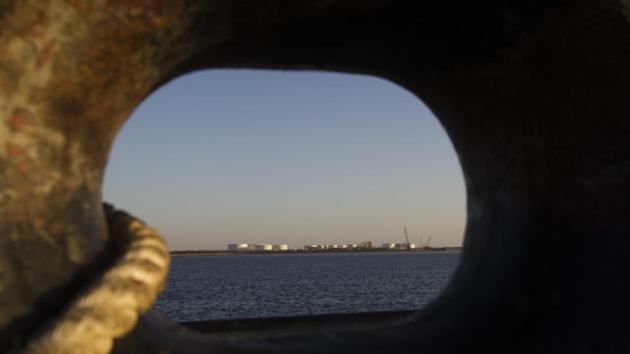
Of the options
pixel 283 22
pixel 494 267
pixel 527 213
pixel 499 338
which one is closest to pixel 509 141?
pixel 527 213

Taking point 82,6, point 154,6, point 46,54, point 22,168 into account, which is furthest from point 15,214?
point 154,6

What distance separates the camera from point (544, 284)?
269 cm

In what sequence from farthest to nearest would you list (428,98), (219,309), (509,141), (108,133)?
1. (219,309)
2. (428,98)
3. (509,141)
4. (108,133)

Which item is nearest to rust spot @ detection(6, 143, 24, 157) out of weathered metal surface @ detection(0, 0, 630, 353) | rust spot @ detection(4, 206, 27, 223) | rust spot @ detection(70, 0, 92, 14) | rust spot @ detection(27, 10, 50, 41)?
weathered metal surface @ detection(0, 0, 630, 353)

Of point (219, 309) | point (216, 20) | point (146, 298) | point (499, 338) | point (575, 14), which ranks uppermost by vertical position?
point (575, 14)

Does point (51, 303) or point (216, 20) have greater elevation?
point (216, 20)

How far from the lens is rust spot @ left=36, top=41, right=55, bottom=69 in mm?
1557

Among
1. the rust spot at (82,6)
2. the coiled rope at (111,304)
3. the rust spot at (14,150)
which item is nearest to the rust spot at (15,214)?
the rust spot at (14,150)

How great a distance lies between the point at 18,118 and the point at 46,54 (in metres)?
0.16

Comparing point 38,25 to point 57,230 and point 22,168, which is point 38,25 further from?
point 57,230

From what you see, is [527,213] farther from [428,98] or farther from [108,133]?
[108,133]

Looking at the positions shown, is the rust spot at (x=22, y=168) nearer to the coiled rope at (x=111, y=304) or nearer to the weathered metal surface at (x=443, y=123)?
the weathered metal surface at (x=443, y=123)

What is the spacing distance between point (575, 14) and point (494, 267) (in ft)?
4.10

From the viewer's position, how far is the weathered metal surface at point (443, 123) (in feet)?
5.12
